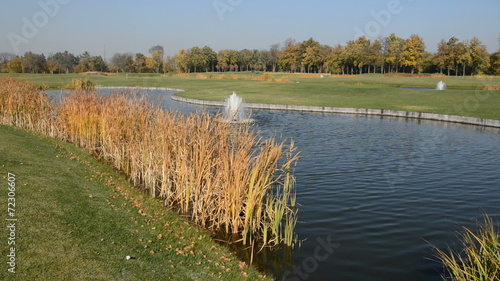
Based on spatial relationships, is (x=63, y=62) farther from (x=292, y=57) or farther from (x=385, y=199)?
(x=385, y=199)

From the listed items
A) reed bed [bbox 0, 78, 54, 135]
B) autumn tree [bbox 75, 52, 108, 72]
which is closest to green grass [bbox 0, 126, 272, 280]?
reed bed [bbox 0, 78, 54, 135]

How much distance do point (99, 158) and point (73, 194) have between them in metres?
4.46

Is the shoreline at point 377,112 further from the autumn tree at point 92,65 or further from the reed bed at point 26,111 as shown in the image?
the autumn tree at point 92,65

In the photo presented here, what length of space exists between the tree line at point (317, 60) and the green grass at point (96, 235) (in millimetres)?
72372

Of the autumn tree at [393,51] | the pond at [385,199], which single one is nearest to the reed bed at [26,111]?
the pond at [385,199]

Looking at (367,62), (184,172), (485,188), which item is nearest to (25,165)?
(184,172)

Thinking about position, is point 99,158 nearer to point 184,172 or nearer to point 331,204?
point 184,172

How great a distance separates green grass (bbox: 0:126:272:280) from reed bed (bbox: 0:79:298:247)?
0.54 meters

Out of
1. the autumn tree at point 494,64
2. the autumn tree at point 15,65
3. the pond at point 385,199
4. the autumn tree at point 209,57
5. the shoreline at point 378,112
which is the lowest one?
the pond at point 385,199

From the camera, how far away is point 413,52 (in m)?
74.2

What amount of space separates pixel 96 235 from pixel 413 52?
7865cm

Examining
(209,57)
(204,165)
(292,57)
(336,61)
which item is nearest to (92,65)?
(209,57)

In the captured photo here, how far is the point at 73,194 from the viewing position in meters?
7.35

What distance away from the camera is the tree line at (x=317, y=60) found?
70250mm
